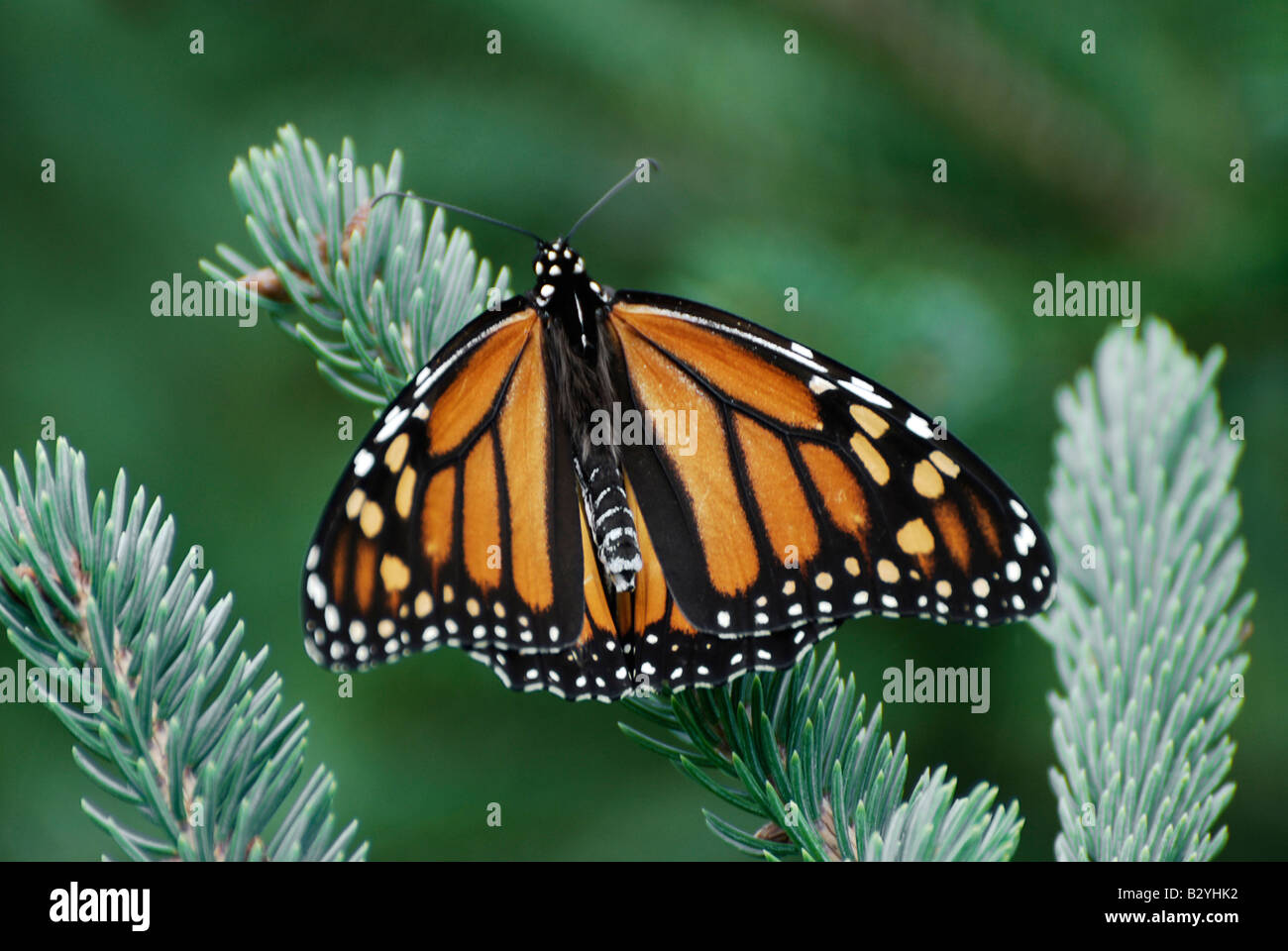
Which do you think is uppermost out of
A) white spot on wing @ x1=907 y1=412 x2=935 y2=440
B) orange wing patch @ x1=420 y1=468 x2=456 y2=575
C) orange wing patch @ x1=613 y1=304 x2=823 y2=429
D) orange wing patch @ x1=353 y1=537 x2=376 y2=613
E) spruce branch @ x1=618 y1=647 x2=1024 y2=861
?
orange wing patch @ x1=613 y1=304 x2=823 y2=429

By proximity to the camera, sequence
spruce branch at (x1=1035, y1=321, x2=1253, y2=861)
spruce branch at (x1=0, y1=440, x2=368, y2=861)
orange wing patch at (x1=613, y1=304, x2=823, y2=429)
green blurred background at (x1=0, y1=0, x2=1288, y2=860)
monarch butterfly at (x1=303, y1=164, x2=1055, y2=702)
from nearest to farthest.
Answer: spruce branch at (x1=0, y1=440, x2=368, y2=861) → spruce branch at (x1=1035, y1=321, x2=1253, y2=861) → monarch butterfly at (x1=303, y1=164, x2=1055, y2=702) → orange wing patch at (x1=613, y1=304, x2=823, y2=429) → green blurred background at (x1=0, y1=0, x2=1288, y2=860)

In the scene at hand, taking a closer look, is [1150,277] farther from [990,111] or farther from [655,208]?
[655,208]

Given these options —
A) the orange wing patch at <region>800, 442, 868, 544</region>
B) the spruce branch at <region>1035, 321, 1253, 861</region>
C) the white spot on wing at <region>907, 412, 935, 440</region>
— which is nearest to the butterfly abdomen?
the orange wing patch at <region>800, 442, 868, 544</region>

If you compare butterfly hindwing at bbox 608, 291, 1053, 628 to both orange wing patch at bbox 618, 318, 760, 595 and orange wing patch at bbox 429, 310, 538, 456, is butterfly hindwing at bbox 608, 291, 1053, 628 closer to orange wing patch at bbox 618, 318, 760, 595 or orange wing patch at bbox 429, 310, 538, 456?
orange wing patch at bbox 618, 318, 760, 595

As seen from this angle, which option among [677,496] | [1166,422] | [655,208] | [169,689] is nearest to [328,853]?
[169,689]

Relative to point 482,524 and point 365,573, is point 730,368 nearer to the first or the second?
point 482,524

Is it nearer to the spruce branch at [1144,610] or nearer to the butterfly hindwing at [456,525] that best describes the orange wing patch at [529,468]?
the butterfly hindwing at [456,525]
